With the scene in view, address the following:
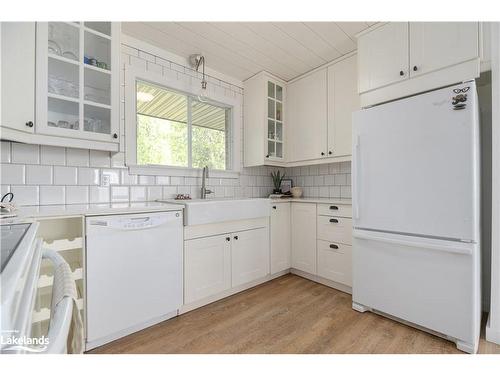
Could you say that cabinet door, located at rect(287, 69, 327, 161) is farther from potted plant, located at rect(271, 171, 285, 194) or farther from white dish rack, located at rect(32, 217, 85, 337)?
white dish rack, located at rect(32, 217, 85, 337)

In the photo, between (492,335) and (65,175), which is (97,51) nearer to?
(65,175)

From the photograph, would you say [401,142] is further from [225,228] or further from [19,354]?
[19,354]

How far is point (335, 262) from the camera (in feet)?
7.92

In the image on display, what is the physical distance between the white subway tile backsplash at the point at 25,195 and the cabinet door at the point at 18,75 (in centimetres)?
49

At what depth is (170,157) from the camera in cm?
249

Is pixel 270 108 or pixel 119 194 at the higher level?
pixel 270 108

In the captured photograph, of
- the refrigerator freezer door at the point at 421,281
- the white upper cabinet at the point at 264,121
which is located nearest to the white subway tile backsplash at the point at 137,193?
the white upper cabinet at the point at 264,121

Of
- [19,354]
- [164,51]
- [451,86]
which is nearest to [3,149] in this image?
[164,51]

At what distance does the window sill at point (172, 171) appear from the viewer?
219 cm

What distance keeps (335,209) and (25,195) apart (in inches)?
102

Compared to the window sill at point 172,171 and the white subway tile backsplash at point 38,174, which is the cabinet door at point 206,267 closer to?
the window sill at point 172,171

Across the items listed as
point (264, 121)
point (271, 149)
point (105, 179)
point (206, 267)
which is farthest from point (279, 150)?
point (105, 179)

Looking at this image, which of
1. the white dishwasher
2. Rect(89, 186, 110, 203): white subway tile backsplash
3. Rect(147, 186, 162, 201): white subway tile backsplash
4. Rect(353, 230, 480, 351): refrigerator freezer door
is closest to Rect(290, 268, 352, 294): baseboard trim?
Rect(353, 230, 480, 351): refrigerator freezer door

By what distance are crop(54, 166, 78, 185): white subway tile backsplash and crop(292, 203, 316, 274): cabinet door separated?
2.20 meters
